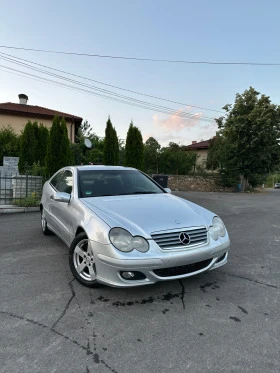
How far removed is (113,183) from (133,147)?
29.7 feet

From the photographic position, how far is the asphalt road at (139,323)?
176 centimetres

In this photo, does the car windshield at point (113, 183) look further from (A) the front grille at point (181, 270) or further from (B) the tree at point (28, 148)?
(B) the tree at point (28, 148)

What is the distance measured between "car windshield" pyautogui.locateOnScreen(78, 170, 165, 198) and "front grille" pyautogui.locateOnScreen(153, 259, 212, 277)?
1.45m

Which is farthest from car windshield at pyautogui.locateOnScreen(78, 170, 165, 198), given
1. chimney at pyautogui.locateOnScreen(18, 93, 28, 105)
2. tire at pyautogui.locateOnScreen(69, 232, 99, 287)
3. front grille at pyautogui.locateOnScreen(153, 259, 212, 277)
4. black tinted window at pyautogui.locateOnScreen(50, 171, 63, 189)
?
chimney at pyautogui.locateOnScreen(18, 93, 28, 105)

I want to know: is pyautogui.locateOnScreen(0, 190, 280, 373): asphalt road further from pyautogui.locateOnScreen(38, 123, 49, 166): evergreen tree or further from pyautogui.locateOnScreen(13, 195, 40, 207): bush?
pyautogui.locateOnScreen(38, 123, 49, 166): evergreen tree

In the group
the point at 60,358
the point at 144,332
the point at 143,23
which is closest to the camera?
the point at 60,358

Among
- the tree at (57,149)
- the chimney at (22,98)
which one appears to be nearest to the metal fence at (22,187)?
the tree at (57,149)

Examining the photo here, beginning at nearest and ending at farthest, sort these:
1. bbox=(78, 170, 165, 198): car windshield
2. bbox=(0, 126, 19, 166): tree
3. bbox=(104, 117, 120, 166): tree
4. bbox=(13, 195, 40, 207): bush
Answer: bbox=(78, 170, 165, 198): car windshield
bbox=(13, 195, 40, 207): bush
bbox=(104, 117, 120, 166): tree
bbox=(0, 126, 19, 166): tree

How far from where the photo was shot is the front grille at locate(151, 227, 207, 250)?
240 cm

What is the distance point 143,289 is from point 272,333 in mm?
1291

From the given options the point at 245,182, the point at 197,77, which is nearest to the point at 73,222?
the point at 197,77

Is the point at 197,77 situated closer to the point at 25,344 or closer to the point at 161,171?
the point at 161,171

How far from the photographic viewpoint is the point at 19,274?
3.17 metres

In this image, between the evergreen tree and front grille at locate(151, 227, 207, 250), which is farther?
the evergreen tree
